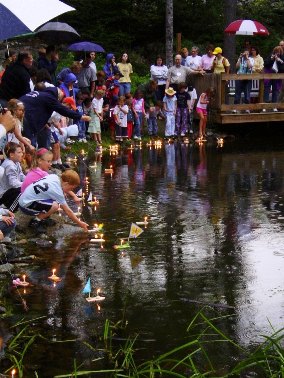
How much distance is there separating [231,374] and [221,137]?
1910cm

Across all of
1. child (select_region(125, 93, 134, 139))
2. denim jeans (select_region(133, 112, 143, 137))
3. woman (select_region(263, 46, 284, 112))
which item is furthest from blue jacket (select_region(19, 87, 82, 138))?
woman (select_region(263, 46, 284, 112))

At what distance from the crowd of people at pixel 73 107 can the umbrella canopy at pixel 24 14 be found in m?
1.44

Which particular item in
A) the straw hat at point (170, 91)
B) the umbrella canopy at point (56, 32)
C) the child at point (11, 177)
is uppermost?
the umbrella canopy at point (56, 32)

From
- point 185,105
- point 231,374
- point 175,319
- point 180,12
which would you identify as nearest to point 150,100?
point 185,105

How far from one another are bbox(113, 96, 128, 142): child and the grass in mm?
15562

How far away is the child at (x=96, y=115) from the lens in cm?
2173

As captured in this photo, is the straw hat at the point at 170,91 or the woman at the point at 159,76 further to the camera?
the woman at the point at 159,76

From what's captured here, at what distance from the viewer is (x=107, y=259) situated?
982 cm

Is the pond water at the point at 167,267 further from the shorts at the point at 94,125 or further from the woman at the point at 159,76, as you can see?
the woman at the point at 159,76

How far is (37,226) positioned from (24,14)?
275 centimetres

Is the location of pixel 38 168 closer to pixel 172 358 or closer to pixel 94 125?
pixel 172 358

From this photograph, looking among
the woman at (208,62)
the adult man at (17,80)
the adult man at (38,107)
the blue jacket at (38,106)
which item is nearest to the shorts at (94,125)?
the woman at (208,62)

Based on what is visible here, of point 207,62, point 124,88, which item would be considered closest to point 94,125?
point 124,88

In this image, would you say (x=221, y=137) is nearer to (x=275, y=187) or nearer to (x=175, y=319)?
(x=275, y=187)
